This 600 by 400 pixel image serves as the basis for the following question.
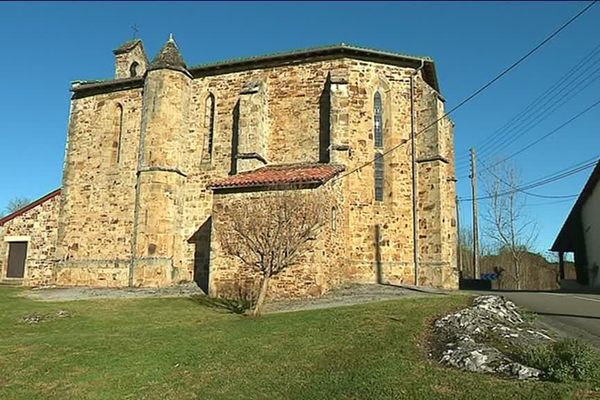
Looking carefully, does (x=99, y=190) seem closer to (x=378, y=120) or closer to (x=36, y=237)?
(x=36, y=237)

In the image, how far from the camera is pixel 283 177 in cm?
1650

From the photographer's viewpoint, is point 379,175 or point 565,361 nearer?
point 565,361

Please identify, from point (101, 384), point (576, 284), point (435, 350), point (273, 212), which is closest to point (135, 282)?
point (273, 212)

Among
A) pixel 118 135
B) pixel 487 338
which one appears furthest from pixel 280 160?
pixel 487 338

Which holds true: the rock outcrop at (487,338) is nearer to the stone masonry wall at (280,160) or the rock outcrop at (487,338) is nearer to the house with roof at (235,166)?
the house with roof at (235,166)

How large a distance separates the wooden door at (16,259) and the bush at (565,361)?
987 inches

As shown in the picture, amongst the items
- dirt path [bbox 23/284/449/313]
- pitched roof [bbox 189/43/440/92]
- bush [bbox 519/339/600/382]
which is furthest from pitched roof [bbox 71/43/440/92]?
bush [bbox 519/339/600/382]

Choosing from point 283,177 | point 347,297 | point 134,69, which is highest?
point 134,69

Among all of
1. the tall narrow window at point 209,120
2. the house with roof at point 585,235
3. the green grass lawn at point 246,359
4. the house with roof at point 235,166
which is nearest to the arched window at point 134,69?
the house with roof at point 235,166

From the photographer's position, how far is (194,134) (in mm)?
23000

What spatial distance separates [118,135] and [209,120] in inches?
198

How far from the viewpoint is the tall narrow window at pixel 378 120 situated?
830 inches

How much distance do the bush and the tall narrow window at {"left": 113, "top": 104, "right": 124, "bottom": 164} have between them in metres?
21.2

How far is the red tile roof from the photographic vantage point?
1605 cm
